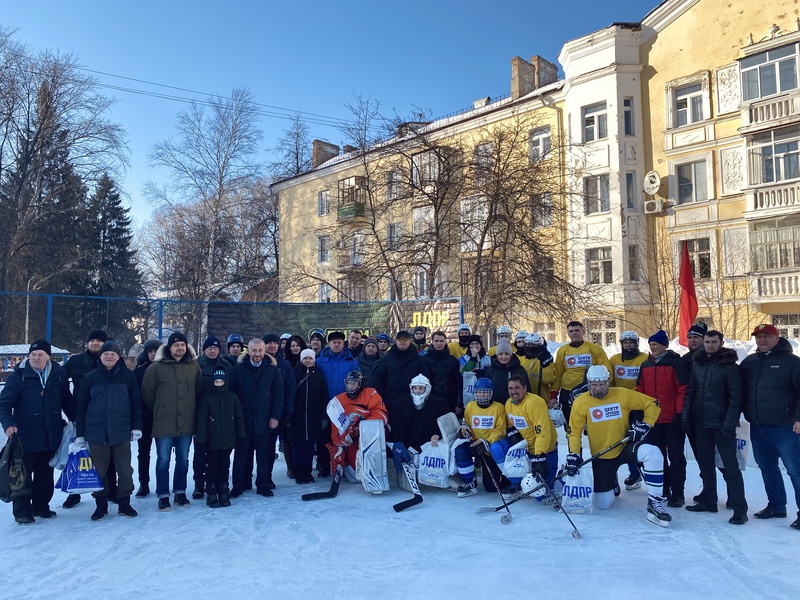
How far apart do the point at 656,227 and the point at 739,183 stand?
9.77 ft

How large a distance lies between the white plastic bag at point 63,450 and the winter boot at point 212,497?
1364 mm

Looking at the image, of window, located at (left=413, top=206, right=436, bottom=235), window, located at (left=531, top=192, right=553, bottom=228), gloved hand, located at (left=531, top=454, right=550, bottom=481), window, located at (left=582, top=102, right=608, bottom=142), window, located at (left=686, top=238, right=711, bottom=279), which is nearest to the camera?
gloved hand, located at (left=531, top=454, right=550, bottom=481)

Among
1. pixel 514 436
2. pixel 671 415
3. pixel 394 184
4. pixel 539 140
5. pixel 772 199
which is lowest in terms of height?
pixel 514 436

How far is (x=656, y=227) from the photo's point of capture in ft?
70.8

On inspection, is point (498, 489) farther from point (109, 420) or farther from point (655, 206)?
point (655, 206)

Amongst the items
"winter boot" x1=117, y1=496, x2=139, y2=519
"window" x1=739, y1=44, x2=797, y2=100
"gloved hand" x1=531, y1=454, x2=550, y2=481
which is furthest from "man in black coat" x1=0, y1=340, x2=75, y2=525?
"window" x1=739, y1=44, x2=797, y2=100

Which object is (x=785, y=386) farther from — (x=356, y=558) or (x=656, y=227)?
(x=656, y=227)

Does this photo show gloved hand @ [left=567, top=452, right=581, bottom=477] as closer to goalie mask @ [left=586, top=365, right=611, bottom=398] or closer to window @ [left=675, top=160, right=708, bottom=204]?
goalie mask @ [left=586, top=365, right=611, bottom=398]

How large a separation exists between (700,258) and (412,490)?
18232 mm

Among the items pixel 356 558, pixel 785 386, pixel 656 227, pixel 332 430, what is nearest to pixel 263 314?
pixel 332 430

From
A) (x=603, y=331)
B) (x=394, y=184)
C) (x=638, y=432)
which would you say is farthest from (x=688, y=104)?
(x=638, y=432)

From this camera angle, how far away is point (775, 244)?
18953 mm

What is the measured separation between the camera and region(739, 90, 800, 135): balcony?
18.4m

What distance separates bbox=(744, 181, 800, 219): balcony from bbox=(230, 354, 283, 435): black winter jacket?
18350 mm
